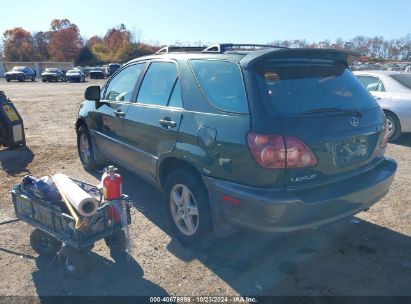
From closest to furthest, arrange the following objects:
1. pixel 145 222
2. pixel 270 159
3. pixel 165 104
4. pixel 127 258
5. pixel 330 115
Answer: pixel 270 159
pixel 330 115
pixel 127 258
pixel 165 104
pixel 145 222

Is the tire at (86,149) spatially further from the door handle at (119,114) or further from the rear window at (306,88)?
the rear window at (306,88)

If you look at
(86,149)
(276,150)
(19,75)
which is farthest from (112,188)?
(19,75)

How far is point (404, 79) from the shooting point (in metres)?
8.13

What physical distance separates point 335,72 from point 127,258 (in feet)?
8.52

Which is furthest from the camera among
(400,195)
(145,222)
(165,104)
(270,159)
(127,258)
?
(400,195)

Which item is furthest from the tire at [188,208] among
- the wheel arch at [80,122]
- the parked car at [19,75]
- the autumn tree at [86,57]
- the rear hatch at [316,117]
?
the autumn tree at [86,57]

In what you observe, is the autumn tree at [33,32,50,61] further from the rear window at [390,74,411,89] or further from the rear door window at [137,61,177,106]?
the rear door window at [137,61,177,106]

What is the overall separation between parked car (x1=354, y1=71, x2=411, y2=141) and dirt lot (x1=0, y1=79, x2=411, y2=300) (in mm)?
3609

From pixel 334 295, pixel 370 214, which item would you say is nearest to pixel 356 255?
pixel 334 295

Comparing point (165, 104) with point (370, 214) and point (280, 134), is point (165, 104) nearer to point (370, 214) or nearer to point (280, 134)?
point (280, 134)

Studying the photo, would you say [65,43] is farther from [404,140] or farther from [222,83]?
[222,83]

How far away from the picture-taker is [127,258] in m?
3.46

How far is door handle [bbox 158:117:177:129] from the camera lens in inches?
141

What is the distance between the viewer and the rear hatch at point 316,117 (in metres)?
2.85
